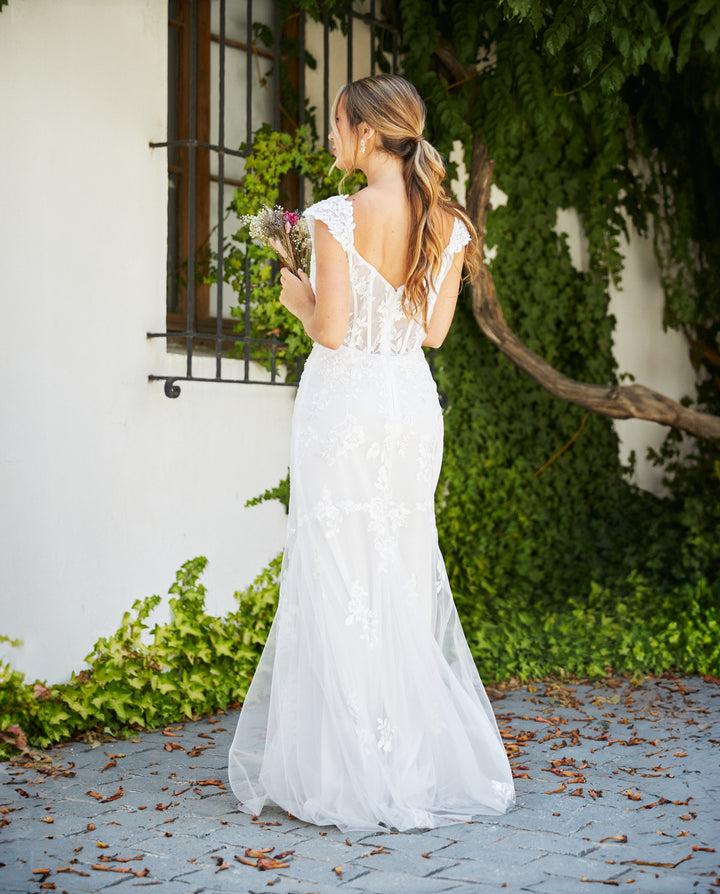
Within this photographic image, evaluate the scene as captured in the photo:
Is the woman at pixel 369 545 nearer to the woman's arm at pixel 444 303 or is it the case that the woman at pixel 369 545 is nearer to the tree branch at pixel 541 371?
the woman's arm at pixel 444 303

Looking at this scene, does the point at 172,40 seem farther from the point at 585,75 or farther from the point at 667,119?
the point at 667,119

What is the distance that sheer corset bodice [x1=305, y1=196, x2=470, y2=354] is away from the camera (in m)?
3.02

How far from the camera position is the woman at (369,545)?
9.99 ft

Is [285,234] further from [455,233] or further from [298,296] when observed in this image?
[455,233]

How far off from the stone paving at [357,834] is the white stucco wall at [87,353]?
0.71 m

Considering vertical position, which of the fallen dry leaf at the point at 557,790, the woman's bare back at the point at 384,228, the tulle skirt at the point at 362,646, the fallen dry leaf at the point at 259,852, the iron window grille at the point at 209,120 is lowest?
the fallen dry leaf at the point at 557,790

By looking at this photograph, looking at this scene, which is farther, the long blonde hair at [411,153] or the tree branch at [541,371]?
the tree branch at [541,371]

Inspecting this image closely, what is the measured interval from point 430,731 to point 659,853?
731 mm

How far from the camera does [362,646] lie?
3.12 m

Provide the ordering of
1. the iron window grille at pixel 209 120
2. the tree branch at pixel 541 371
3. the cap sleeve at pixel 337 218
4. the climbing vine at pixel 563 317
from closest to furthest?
the cap sleeve at pixel 337 218
the iron window grille at pixel 209 120
the climbing vine at pixel 563 317
the tree branch at pixel 541 371

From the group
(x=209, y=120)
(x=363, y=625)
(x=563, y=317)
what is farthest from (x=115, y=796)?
(x=563, y=317)

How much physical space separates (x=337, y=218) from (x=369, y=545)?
0.97 m

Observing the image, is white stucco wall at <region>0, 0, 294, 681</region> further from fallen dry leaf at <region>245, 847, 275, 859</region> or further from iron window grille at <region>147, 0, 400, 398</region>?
fallen dry leaf at <region>245, 847, 275, 859</region>

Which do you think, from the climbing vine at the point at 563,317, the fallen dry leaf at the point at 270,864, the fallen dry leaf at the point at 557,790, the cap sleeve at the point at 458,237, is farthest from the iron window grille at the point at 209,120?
the fallen dry leaf at the point at 270,864
